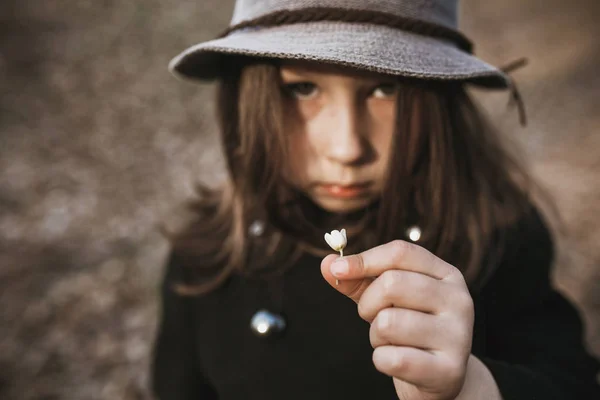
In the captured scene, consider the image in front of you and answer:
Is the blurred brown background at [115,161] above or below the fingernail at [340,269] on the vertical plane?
below

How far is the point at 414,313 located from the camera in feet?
2.01

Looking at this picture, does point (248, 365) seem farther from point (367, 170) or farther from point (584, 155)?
point (584, 155)

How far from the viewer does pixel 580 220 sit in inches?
132

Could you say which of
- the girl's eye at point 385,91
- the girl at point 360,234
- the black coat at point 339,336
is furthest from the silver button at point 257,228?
the girl's eye at point 385,91

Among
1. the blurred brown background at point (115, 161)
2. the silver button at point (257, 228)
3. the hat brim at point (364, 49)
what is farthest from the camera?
Answer: the blurred brown background at point (115, 161)

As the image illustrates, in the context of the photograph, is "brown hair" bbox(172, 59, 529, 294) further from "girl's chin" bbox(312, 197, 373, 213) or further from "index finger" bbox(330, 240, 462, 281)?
"index finger" bbox(330, 240, 462, 281)

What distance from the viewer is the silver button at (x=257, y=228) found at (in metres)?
1.42

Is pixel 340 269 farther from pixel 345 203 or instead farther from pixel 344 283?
pixel 345 203

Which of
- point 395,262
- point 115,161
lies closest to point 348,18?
point 395,262

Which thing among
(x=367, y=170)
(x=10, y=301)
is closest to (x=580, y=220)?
A: (x=367, y=170)

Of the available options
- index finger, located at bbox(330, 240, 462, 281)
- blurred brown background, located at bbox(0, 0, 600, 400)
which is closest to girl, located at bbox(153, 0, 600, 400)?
index finger, located at bbox(330, 240, 462, 281)

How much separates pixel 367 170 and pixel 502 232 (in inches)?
21.3

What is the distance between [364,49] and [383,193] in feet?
1.35

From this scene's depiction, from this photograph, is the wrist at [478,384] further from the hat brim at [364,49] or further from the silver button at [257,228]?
the silver button at [257,228]
